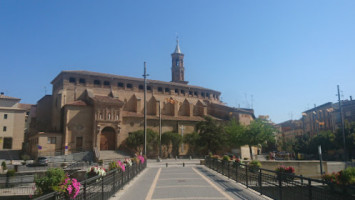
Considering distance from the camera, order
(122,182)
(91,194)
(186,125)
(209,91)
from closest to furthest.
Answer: (91,194) → (122,182) → (186,125) → (209,91)

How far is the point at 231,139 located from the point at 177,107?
15252 mm


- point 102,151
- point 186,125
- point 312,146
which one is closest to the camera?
point 102,151

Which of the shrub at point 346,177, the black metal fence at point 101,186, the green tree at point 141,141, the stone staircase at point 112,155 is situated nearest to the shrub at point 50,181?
the black metal fence at point 101,186

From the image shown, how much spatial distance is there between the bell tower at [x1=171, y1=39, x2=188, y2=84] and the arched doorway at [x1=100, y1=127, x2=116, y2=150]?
1224 inches

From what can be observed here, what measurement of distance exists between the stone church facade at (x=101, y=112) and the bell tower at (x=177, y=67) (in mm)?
10838

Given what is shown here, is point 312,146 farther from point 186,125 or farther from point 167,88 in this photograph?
point 167,88

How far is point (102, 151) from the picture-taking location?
44375mm

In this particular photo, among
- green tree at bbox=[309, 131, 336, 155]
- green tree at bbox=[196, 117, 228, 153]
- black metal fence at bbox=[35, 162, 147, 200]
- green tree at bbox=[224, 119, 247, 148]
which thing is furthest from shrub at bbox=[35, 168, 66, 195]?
green tree at bbox=[309, 131, 336, 155]

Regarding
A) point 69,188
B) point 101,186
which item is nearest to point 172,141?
point 101,186

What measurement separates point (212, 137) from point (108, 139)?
17.6m

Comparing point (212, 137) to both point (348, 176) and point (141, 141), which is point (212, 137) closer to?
point (141, 141)

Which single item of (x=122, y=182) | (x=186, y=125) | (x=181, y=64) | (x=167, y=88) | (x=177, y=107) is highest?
(x=181, y=64)

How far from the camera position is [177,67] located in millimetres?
76812

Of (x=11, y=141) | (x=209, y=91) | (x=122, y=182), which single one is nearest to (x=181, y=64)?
(x=209, y=91)
